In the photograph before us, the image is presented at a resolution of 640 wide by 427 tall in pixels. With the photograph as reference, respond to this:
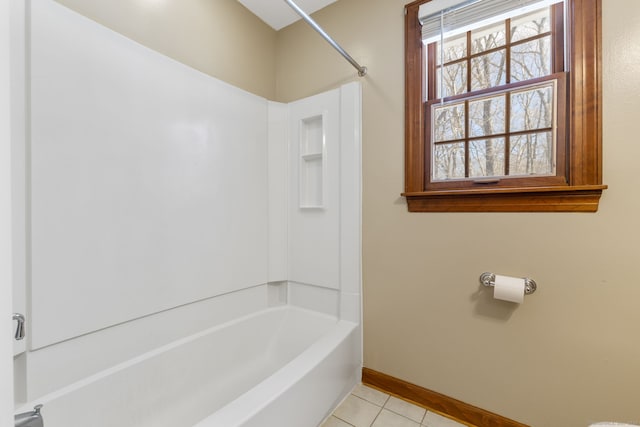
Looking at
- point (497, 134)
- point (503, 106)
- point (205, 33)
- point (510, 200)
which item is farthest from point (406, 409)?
point (205, 33)

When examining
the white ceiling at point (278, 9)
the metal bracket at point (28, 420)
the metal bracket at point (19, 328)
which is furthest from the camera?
the white ceiling at point (278, 9)

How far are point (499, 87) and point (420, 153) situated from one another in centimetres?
49

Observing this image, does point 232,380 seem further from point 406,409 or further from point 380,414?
point 406,409

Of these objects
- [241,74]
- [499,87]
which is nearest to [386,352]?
[499,87]

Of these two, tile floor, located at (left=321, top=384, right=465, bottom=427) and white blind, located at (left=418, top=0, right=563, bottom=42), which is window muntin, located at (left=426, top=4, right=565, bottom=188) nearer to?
white blind, located at (left=418, top=0, right=563, bottom=42)

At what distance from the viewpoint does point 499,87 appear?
54.9 inches

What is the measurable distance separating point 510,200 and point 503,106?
484 mm

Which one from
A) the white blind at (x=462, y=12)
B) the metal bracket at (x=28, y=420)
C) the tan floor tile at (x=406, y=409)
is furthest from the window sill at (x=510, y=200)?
the metal bracket at (x=28, y=420)

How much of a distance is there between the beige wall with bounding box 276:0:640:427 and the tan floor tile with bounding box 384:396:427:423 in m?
0.15

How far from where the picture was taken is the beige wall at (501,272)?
1.14 meters

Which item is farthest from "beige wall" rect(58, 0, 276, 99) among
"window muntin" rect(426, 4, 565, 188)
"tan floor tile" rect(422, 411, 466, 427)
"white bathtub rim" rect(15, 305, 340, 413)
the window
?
"tan floor tile" rect(422, 411, 466, 427)

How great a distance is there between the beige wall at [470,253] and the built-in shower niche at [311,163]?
12.1 inches

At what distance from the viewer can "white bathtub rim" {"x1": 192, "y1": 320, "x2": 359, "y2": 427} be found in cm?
96

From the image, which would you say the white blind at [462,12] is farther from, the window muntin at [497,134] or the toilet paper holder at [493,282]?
the toilet paper holder at [493,282]
